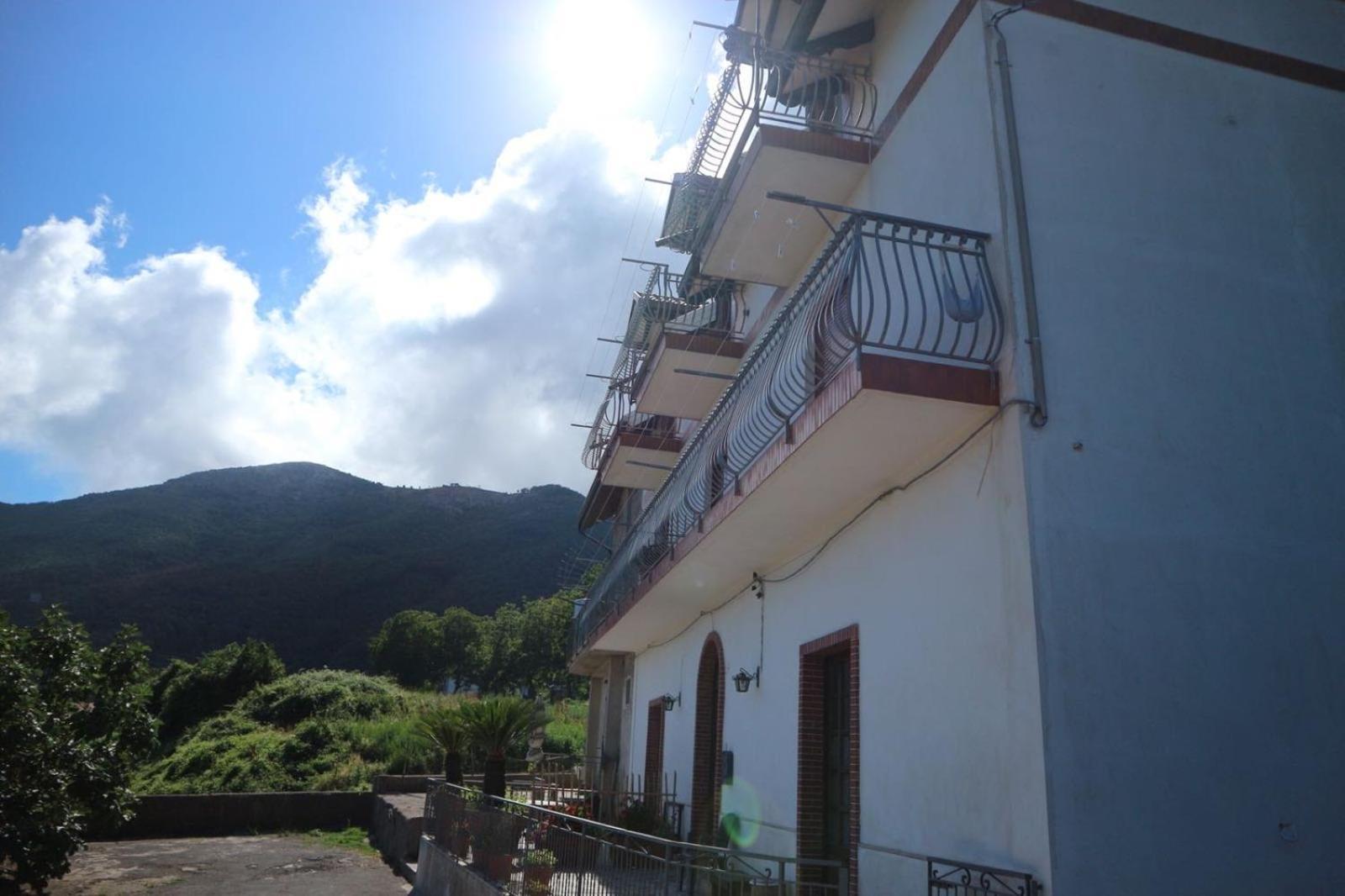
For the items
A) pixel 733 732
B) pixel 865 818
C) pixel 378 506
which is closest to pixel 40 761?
pixel 733 732

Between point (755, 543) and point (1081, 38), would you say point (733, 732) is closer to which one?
point (755, 543)

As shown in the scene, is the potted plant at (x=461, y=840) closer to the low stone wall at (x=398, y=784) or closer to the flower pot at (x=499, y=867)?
the flower pot at (x=499, y=867)

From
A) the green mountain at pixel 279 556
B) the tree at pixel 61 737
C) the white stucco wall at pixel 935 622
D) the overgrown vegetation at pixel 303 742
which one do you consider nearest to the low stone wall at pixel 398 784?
the overgrown vegetation at pixel 303 742

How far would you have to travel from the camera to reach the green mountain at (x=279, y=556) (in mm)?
72625

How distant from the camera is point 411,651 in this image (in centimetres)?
6347

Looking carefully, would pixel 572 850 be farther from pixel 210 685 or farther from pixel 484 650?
pixel 484 650

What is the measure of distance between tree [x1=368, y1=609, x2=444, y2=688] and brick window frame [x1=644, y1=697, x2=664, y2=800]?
164ft

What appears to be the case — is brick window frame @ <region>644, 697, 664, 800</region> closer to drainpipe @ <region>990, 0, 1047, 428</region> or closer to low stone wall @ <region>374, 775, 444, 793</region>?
low stone wall @ <region>374, 775, 444, 793</region>

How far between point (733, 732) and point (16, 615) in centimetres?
7349

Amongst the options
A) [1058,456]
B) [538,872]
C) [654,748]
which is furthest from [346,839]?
[1058,456]

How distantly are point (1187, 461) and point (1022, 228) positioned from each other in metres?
1.85

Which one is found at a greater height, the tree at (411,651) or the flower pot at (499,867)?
the tree at (411,651)

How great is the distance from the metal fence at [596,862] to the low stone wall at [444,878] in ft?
0.38

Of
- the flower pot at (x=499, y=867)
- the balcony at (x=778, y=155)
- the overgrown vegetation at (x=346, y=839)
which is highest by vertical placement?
the balcony at (x=778, y=155)
